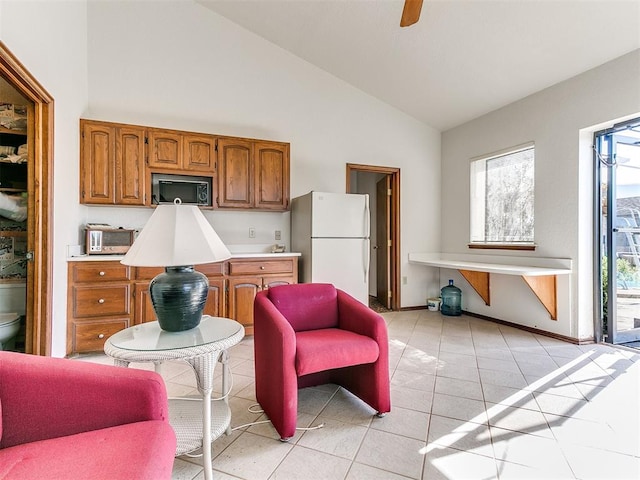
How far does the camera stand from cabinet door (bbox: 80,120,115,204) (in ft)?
9.94

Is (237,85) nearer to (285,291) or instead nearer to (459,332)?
(285,291)

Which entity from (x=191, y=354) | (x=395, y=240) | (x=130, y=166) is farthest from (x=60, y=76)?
(x=395, y=240)

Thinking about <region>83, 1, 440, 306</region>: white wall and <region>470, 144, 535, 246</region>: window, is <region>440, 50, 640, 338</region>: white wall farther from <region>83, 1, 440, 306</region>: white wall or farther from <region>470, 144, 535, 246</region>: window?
<region>83, 1, 440, 306</region>: white wall

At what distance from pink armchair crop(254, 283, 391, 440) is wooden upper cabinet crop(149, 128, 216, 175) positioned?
191 cm

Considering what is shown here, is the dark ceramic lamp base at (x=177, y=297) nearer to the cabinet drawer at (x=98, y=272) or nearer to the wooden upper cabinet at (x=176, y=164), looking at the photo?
the cabinet drawer at (x=98, y=272)

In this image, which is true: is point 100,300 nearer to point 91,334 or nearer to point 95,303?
point 95,303

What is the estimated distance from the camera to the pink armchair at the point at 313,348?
1.67 meters

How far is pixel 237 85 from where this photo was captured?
151 inches

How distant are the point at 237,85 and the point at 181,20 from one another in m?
0.86

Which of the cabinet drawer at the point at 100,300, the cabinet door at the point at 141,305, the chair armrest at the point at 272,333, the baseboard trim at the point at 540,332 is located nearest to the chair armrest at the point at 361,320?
the chair armrest at the point at 272,333

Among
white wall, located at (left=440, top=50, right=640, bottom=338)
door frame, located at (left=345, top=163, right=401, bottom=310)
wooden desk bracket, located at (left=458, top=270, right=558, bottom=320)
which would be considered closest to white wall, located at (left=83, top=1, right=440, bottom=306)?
door frame, located at (left=345, top=163, right=401, bottom=310)

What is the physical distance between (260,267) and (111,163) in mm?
1740

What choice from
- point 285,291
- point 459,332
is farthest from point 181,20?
point 459,332

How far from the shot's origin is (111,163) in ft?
10.2
